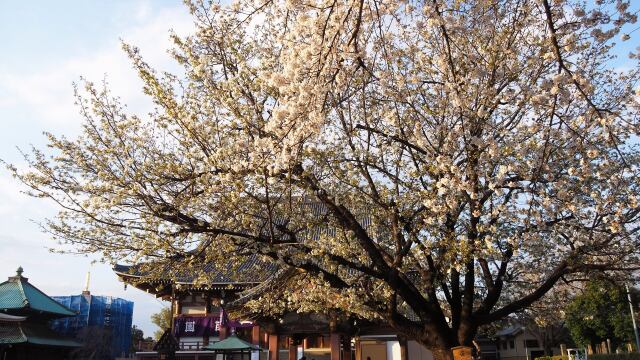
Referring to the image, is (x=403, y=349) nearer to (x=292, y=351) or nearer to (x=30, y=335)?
(x=292, y=351)

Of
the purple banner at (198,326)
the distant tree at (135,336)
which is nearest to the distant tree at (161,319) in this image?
the distant tree at (135,336)

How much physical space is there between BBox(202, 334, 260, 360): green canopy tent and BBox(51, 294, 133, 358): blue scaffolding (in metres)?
19.4

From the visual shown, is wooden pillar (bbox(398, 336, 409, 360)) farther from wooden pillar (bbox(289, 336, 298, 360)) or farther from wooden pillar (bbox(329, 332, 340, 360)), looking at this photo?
wooden pillar (bbox(289, 336, 298, 360))

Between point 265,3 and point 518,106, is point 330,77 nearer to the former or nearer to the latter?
point 265,3

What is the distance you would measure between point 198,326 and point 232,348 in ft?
17.8

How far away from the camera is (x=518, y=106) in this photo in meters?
8.15

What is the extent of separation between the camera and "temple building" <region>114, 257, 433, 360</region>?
725 inches

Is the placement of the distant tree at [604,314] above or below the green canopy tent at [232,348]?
above

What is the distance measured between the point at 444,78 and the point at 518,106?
1.51m

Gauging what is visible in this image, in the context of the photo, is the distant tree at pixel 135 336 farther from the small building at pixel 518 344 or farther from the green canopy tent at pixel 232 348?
the small building at pixel 518 344

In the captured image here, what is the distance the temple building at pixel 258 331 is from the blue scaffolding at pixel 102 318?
1267 centimetres

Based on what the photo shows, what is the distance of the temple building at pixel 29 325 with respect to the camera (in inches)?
950

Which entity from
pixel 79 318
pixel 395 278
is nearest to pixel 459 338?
pixel 395 278

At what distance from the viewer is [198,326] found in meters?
22.0
